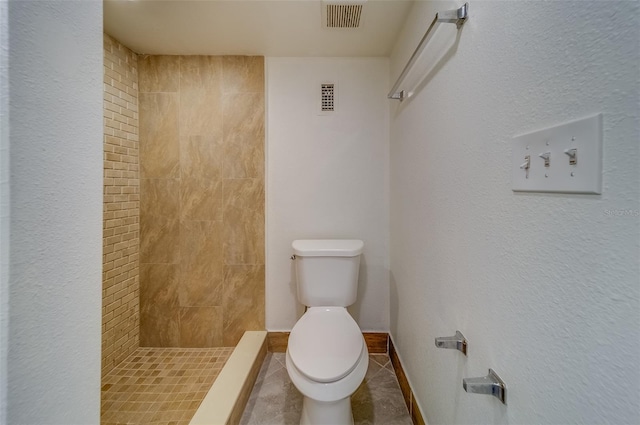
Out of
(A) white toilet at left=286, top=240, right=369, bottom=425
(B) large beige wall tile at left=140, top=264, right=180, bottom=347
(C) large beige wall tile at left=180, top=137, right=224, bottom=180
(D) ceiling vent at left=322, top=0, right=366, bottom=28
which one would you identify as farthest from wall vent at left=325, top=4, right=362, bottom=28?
(B) large beige wall tile at left=140, top=264, right=180, bottom=347

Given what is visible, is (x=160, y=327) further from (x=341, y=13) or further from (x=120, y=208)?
(x=341, y=13)

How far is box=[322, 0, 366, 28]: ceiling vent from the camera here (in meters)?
1.35

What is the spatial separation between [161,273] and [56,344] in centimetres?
159

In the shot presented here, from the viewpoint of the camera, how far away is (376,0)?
4.43 feet

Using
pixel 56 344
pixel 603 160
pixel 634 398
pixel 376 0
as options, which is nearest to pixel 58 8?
pixel 56 344

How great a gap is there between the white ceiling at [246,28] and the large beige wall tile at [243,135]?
0.32 m

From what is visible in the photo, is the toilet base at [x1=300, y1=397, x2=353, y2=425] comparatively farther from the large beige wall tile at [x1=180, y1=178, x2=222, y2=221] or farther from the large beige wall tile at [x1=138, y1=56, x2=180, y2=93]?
the large beige wall tile at [x1=138, y1=56, x2=180, y2=93]

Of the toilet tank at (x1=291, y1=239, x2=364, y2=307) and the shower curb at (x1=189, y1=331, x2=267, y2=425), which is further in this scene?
the toilet tank at (x1=291, y1=239, x2=364, y2=307)

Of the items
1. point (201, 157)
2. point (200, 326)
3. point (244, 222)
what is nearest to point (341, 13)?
point (201, 157)

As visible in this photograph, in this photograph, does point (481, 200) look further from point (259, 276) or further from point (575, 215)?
point (259, 276)

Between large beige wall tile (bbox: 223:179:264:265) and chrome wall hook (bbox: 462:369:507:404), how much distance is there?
1465 millimetres

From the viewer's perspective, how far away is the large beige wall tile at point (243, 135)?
1.87 metres

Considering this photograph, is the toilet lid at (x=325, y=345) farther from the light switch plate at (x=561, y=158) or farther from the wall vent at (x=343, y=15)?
the wall vent at (x=343, y=15)

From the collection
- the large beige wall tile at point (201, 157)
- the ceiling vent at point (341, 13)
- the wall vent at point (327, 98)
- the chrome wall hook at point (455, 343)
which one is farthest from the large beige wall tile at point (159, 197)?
the chrome wall hook at point (455, 343)
